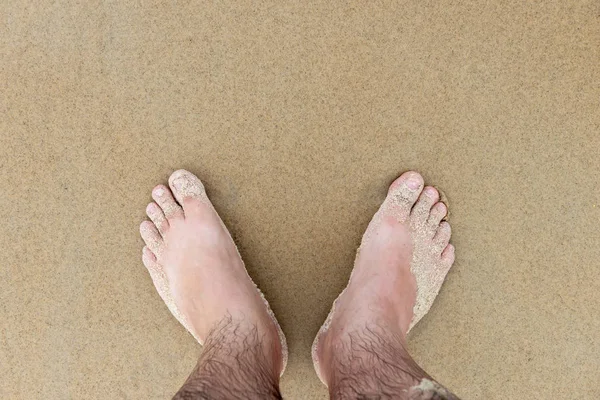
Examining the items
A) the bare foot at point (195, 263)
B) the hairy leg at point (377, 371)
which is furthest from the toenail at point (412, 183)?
the bare foot at point (195, 263)

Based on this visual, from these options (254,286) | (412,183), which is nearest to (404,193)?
(412,183)

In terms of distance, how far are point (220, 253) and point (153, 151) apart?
0.96 ft

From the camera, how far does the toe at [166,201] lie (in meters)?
1.16

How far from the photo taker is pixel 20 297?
1179mm

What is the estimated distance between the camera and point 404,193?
114cm

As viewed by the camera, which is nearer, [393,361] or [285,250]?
[393,361]

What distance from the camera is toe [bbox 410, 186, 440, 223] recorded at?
1149mm

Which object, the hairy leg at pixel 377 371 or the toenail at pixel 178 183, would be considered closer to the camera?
the hairy leg at pixel 377 371

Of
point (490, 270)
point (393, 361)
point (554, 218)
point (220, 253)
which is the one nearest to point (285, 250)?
point (220, 253)

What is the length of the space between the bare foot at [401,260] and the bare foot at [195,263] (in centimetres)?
19

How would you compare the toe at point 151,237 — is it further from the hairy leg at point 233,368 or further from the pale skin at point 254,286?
the hairy leg at point 233,368

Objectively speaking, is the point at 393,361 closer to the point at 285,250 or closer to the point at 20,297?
the point at 285,250

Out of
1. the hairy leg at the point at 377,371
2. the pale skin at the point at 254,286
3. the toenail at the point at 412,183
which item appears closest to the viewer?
the hairy leg at the point at 377,371

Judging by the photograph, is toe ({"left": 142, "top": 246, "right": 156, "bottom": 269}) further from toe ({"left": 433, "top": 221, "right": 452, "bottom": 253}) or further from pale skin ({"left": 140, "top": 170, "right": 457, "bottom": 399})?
toe ({"left": 433, "top": 221, "right": 452, "bottom": 253})
